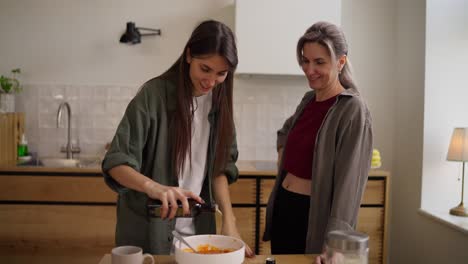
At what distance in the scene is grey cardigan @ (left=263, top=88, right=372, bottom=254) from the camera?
4.97ft

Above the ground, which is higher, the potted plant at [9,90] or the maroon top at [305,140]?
the potted plant at [9,90]

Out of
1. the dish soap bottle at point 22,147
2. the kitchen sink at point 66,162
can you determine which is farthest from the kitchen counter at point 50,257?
the dish soap bottle at point 22,147

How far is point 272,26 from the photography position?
296 cm

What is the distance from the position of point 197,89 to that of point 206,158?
23cm

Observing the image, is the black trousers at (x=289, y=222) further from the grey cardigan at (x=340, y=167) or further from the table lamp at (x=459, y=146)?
the table lamp at (x=459, y=146)

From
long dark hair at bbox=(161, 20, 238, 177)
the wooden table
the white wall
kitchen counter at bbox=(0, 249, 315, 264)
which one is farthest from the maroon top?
kitchen counter at bbox=(0, 249, 315, 264)

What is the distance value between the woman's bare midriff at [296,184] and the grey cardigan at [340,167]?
10cm

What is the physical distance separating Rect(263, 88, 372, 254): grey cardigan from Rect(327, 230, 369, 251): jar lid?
407mm

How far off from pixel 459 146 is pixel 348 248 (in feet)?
5.77

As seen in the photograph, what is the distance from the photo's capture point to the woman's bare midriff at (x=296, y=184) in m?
1.73

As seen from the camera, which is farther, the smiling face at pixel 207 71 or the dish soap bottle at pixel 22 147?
the dish soap bottle at pixel 22 147

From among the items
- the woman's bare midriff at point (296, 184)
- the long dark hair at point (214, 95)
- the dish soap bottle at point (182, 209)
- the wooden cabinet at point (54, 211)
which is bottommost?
the wooden cabinet at point (54, 211)

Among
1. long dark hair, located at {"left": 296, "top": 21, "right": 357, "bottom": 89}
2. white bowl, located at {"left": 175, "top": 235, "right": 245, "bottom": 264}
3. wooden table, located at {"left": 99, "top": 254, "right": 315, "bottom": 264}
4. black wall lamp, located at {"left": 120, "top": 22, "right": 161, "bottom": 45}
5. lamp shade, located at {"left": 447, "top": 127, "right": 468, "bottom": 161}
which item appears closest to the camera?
white bowl, located at {"left": 175, "top": 235, "right": 245, "bottom": 264}

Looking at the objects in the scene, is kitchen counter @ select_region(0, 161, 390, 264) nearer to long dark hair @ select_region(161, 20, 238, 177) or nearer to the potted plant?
the potted plant
